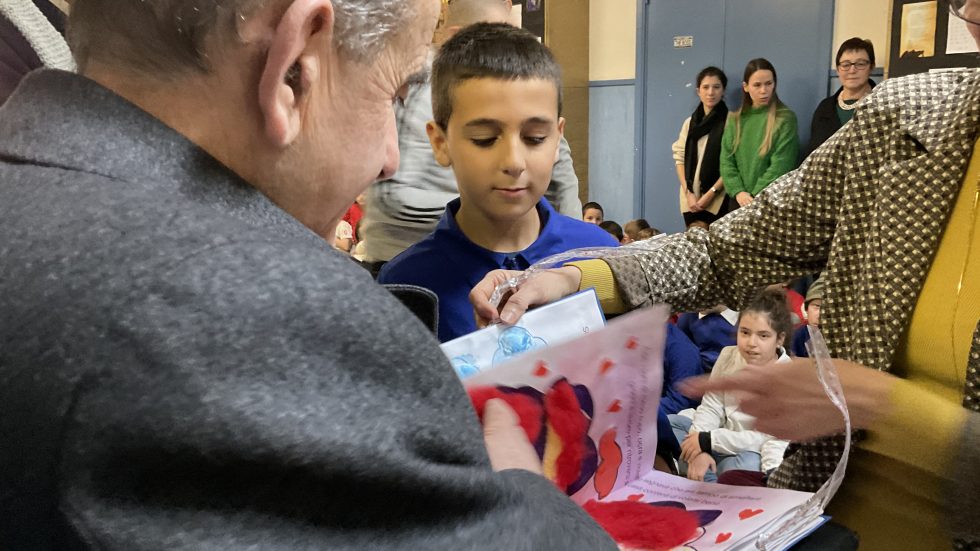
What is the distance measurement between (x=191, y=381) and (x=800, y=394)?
0.80m

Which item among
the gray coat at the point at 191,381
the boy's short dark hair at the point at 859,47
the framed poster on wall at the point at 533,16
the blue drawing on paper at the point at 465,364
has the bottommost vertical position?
the blue drawing on paper at the point at 465,364

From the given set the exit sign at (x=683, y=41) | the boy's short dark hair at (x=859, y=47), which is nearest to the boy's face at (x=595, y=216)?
the exit sign at (x=683, y=41)

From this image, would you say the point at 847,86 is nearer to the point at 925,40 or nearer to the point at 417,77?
the point at 925,40

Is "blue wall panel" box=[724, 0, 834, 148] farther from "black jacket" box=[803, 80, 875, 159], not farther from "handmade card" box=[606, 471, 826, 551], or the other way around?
"handmade card" box=[606, 471, 826, 551]

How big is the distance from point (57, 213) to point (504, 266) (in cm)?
113

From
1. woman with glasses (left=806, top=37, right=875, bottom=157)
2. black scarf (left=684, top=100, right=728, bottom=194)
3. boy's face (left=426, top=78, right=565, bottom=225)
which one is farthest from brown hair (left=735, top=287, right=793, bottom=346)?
black scarf (left=684, top=100, right=728, bottom=194)

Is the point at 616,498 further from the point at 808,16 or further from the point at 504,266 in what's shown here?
the point at 808,16

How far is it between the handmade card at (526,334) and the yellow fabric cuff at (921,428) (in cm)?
38

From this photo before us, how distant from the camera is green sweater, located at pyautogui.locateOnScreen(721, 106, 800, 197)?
5.67 m

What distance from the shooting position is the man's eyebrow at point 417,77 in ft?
2.33

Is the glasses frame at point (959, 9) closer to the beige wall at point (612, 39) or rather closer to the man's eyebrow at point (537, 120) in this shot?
the man's eyebrow at point (537, 120)

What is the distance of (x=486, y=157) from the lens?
1.51 m

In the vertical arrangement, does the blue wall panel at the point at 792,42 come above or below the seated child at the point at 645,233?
above

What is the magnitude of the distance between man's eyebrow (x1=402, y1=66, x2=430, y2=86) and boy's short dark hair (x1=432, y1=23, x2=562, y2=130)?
0.79 meters
